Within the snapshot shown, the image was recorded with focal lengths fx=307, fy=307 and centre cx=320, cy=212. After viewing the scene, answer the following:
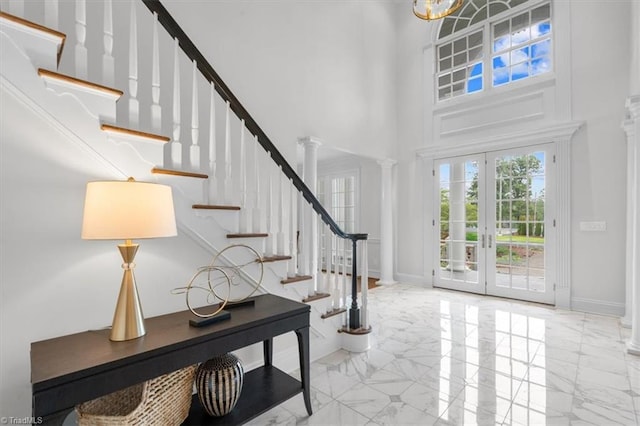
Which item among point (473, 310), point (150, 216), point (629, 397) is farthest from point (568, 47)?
point (150, 216)

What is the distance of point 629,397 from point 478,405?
1117mm

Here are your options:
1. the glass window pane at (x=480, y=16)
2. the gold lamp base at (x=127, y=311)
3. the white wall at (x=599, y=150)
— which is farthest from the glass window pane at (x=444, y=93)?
the gold lamp base at (x=127, y=311)

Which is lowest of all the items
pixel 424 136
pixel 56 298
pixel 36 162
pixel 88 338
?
pixel 88 338

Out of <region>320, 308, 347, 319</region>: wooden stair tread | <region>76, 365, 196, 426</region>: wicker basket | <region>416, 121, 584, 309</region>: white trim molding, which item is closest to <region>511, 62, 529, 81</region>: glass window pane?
<region>416, 121, 584, 309</region>: white trim molding

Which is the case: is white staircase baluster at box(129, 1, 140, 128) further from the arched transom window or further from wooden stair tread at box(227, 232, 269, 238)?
the arched transom window

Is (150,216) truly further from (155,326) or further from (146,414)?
(146,414)

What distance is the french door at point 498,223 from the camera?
448cm

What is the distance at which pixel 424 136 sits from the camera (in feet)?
18.6

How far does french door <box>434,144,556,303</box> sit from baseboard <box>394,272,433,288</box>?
191 mm

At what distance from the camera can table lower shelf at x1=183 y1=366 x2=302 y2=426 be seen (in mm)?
1642

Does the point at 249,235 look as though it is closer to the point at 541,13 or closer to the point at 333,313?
the point at 333,313

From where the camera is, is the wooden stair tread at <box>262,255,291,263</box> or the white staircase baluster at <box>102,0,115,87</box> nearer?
the white staircase baluster at <box>102,0,115,87</box>

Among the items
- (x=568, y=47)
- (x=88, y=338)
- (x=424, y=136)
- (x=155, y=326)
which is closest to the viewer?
(x=88, y=338)

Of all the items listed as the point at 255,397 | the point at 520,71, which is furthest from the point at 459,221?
the point at 255,397
